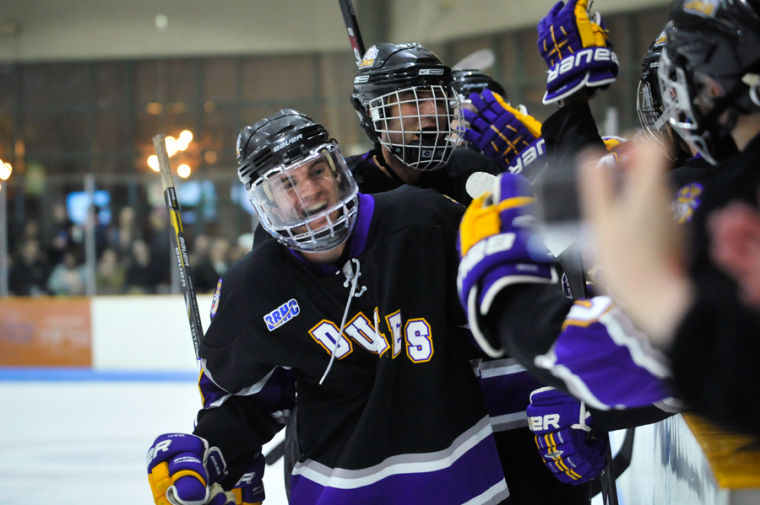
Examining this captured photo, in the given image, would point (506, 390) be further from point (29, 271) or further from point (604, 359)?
point (29, 271)

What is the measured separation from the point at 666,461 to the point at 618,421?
0.23m

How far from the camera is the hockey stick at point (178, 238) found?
199 centimetres

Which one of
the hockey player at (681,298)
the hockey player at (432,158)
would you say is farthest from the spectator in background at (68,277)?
the hockey player at (681,298)

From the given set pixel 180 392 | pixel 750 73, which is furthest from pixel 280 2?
pixel 750 73

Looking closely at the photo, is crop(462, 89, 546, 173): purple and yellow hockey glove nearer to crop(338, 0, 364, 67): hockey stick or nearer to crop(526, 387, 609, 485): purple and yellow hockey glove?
crop(338, 0, 364, 67): hockey stick

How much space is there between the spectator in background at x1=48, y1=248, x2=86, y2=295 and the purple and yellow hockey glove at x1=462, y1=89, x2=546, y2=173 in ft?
16.9

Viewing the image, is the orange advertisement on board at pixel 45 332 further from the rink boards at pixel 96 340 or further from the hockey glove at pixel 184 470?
the hockey glove at pixel 184 470

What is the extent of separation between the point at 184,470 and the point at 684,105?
→ 103 cm

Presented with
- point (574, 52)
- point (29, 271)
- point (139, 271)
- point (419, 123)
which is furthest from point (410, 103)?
point (29, 271)

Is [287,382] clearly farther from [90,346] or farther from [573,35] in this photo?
[90,346]

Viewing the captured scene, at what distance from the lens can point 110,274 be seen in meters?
6.43

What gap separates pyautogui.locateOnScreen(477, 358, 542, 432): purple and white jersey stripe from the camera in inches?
64.6

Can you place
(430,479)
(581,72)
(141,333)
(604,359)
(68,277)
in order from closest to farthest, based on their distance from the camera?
(604,359) → (430,479) → (581,72) → (141,333) → (68,277)

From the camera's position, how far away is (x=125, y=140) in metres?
10.0
